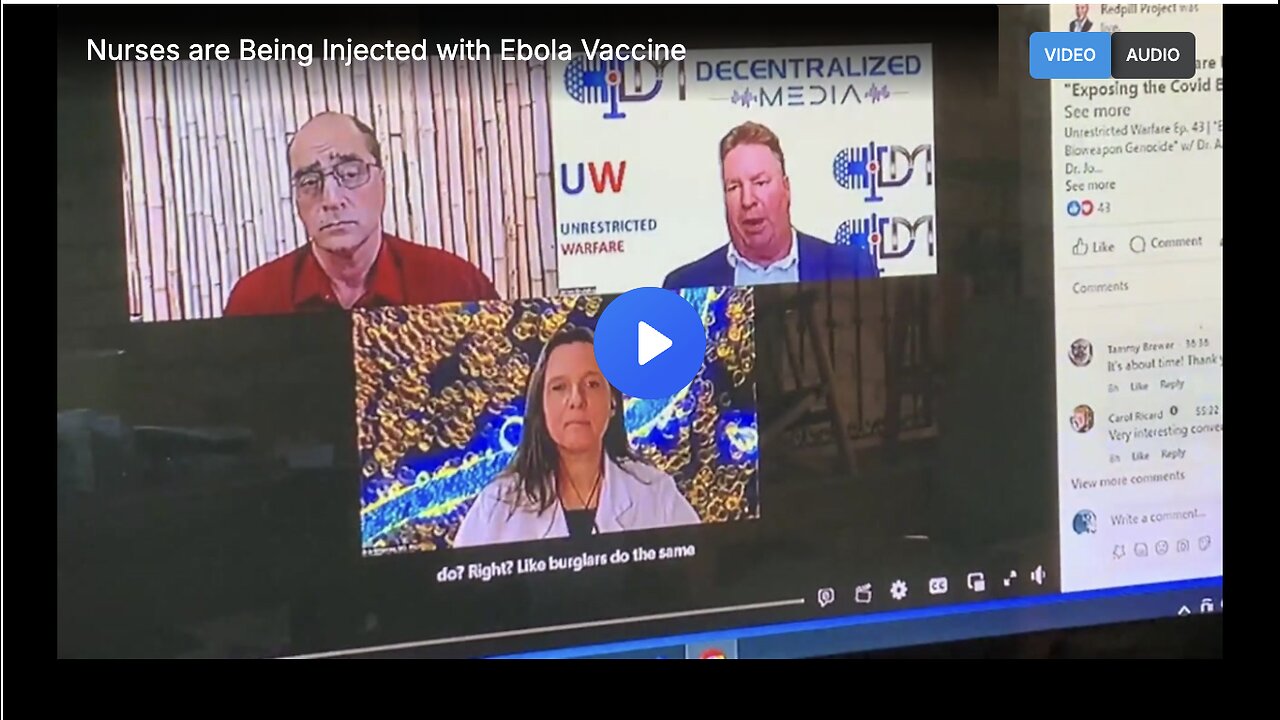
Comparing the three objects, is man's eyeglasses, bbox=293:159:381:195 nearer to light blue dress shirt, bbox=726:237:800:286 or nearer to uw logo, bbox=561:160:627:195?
uw logo, bbox=561:160:627:195

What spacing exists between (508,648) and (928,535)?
430 mm

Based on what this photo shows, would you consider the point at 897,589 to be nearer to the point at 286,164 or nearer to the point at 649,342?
the point at 649,342

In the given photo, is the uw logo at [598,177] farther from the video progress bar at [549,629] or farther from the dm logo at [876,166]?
the video progress bar at [549,629]

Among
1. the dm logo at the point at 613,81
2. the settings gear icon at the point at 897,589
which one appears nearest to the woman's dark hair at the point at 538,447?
the dm logo at the point at 613,81

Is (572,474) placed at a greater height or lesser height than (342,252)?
lesser

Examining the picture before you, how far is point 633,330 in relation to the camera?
120 cm

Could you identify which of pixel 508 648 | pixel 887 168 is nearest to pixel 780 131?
pixel 887 168

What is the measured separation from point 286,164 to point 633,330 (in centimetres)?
35

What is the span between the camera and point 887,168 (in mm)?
1246

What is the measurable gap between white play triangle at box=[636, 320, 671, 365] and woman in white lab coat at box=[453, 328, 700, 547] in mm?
43

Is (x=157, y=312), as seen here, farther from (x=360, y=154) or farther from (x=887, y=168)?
(x=887, y=168)

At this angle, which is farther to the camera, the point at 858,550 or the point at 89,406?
the point at 858,550

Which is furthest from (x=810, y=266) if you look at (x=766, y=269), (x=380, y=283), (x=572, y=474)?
(x=380, y=283)

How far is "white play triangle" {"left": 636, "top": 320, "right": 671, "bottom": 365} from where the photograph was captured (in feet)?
3.94
